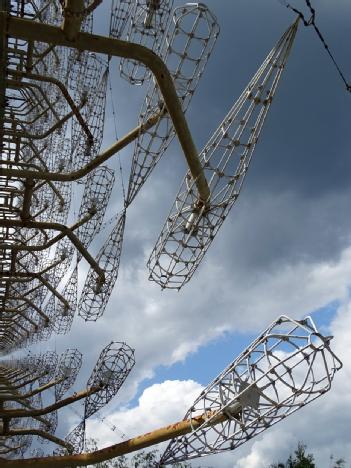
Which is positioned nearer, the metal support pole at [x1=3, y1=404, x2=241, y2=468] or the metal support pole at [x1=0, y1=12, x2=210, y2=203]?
the metal support pole at [x1=0, y1=12, x2=210, y2=203]

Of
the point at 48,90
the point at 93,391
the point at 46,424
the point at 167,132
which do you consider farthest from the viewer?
the point at 46,424

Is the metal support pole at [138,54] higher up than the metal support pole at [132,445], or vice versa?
the metal support pole at [138,54]

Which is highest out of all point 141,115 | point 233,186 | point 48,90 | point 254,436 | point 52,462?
point 48,90

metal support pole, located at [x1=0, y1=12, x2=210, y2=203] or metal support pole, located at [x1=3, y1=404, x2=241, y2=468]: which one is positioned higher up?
metal support pole, located at [x1=0, y1=12, x2=210, y2=203]

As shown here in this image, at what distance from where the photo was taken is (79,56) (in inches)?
560

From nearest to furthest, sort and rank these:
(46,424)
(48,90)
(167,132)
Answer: (167,132) < (48,90) < (46,424)

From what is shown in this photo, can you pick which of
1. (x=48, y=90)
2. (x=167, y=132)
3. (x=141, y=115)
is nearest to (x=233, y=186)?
(x=167, y=132)

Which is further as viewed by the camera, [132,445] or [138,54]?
[132,445]

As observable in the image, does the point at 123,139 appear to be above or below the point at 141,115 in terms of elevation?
above

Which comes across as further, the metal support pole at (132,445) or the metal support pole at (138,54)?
the metal support pole at (132,445)

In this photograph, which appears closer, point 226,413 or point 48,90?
Result: point 226,413

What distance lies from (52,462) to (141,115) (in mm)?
10537

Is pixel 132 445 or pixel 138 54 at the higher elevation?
pixel 138 54

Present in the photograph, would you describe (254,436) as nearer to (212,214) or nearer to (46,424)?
(212,214)
